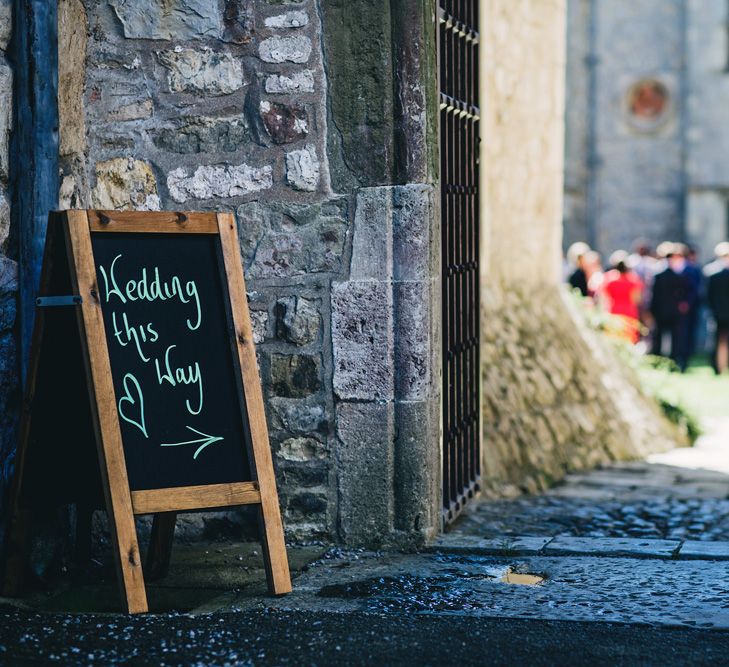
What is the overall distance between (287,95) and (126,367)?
1382 mm

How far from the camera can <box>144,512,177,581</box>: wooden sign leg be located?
14.9ft

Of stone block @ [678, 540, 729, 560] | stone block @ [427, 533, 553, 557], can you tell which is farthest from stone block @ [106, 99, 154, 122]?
stone block @ [678, 540, 729, 560]

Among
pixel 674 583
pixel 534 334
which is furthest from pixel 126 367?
pixel 534 334

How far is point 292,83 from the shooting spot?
4.89 metres

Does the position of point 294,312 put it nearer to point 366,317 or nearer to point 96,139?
point 366,317

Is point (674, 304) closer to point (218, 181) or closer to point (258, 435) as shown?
point (218, 181)

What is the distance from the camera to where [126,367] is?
4.11 m

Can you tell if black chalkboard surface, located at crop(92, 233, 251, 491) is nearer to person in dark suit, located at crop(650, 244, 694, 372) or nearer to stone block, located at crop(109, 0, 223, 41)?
stone block, located at crop(109, 0, 223, 41)

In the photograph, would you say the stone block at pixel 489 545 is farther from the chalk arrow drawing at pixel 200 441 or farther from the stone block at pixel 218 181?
the stone block at pixel 218 181

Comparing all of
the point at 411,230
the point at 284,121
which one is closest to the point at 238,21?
the point at 284,121

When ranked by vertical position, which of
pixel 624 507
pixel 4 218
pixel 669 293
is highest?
pixel 4 218

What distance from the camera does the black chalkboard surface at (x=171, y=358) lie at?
13.4 ft

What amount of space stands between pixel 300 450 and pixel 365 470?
27 cm

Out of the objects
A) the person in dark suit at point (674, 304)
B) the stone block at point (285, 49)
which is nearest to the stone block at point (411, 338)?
the stone block at point (285, 49)
